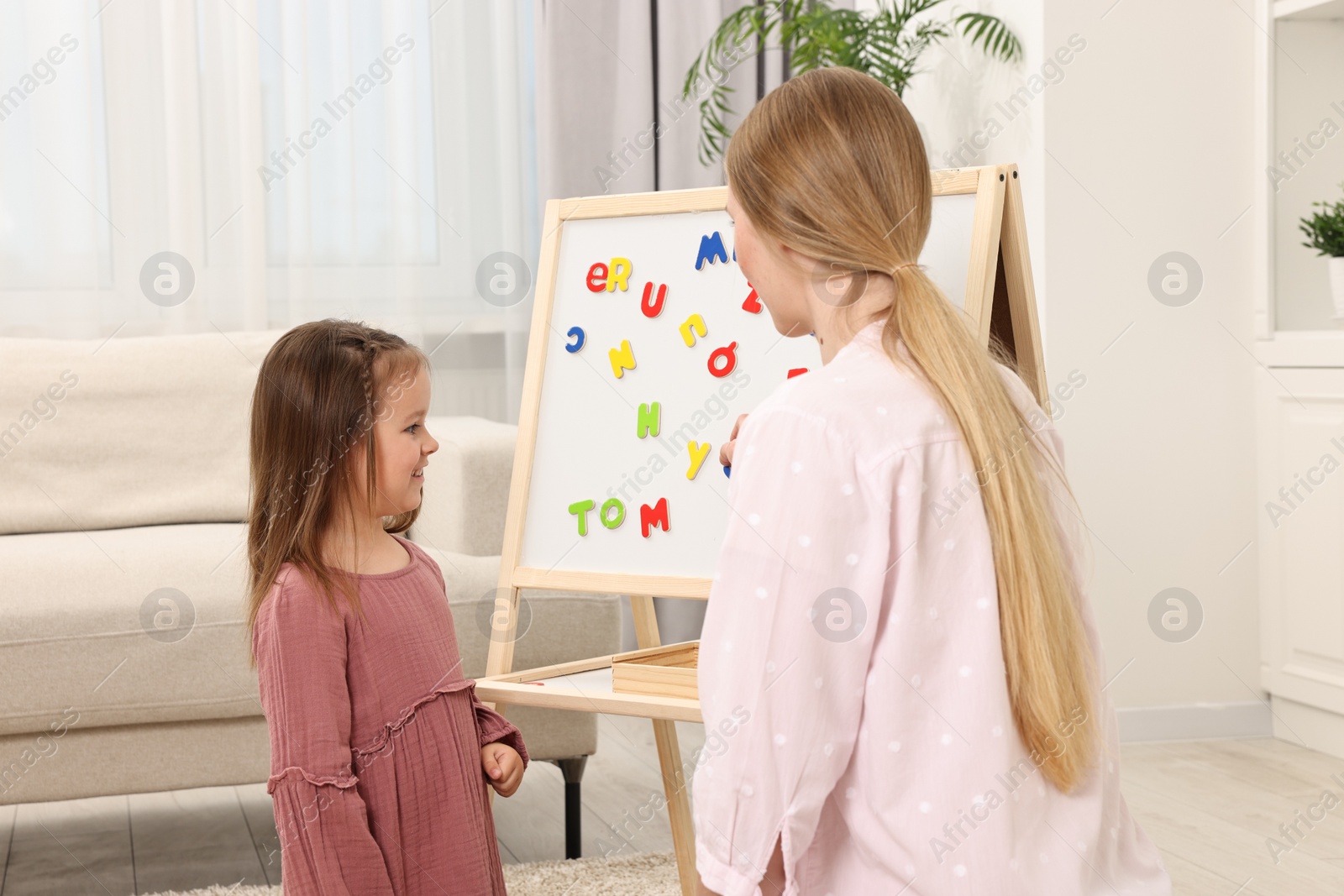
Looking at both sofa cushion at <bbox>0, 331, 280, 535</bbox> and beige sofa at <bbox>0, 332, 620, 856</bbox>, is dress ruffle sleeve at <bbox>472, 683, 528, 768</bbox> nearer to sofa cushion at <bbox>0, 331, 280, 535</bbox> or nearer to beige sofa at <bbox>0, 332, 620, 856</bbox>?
beige sofa at <bbox>0, 332, 620, 856</bbox>

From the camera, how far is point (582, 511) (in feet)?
5.18

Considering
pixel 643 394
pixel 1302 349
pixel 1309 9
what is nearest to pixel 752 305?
pixel 643 394

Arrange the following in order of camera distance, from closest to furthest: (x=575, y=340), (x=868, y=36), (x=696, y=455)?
1. (x=696, y=455)
2. (x=575, y=340)
3. (x=868, y=36)

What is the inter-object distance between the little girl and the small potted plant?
1973 mm

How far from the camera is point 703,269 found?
1.57 metres

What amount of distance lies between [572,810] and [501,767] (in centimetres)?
84

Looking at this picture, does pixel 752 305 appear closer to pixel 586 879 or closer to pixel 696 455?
pixel 696 455

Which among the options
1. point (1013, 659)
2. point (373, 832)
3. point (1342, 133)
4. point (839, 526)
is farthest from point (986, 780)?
point (1342, 133)

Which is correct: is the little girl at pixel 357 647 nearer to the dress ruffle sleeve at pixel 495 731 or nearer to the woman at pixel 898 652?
the dress ruffle sleeve at pixel 495 731

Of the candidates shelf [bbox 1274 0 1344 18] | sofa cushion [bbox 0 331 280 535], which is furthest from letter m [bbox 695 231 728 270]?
shelf [bbox 1274 0 1344 18]

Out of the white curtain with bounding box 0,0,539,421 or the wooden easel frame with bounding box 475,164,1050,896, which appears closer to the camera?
the wooden easel frame with bounding box 475,164,1050,896

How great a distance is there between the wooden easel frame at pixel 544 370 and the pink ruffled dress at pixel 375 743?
0.71ft

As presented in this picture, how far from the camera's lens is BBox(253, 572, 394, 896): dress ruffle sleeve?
1.03 meters

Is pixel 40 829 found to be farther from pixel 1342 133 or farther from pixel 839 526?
pixel 1342 133
